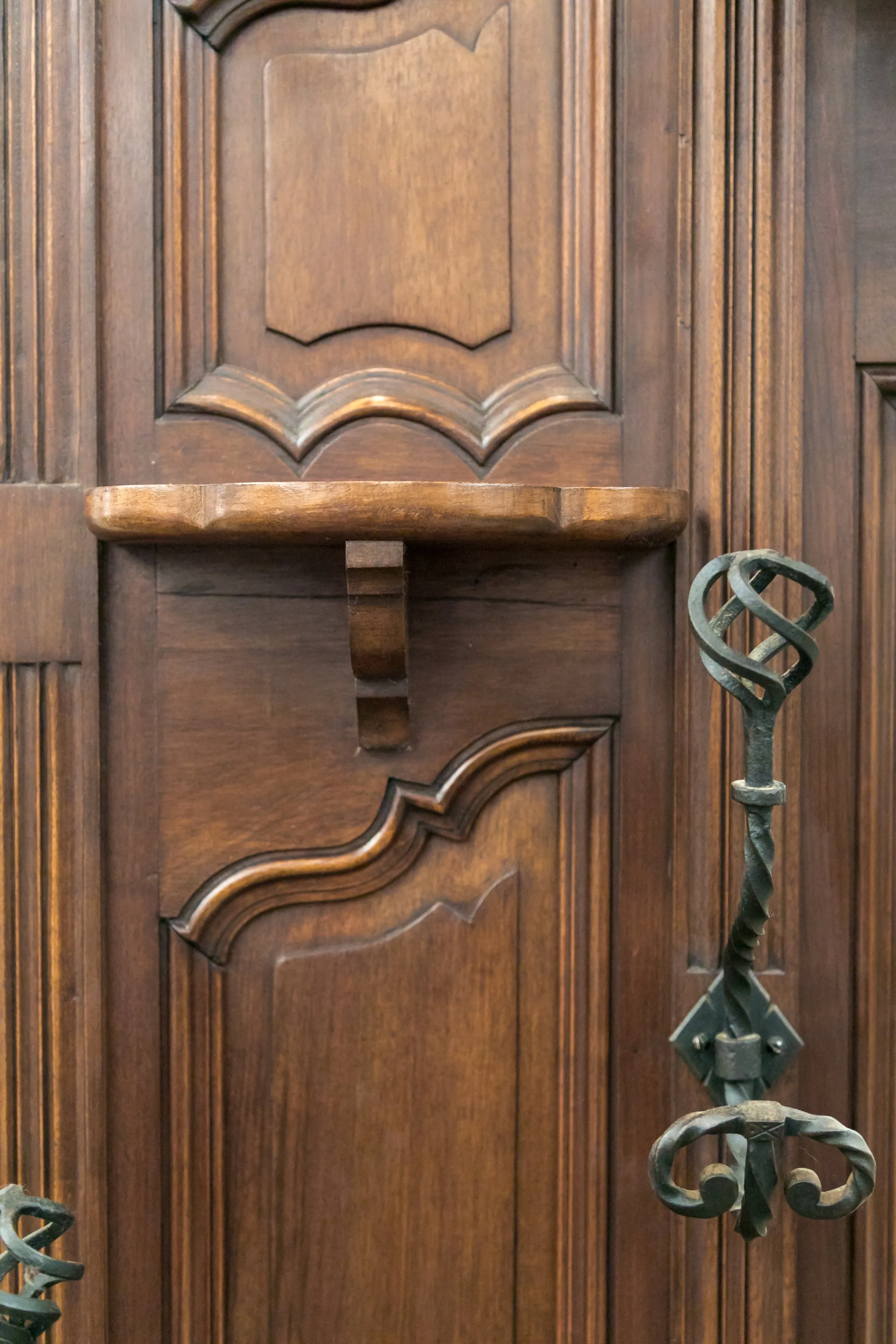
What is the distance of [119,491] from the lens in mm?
518

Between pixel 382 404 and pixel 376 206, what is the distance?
12 cm

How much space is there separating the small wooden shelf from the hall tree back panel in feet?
0.19

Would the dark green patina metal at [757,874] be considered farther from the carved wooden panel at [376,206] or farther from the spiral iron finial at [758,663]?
the carved wooden panel at [376,206]

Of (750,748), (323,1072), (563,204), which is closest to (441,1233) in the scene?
(323,1072)

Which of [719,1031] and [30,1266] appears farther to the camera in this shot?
[719,1031]

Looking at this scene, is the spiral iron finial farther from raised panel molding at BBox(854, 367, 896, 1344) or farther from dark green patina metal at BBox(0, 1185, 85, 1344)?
dark green patina metal at BBox(0, 1185, 85, 1344)

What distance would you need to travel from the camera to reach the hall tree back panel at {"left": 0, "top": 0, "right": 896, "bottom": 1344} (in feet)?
1.87

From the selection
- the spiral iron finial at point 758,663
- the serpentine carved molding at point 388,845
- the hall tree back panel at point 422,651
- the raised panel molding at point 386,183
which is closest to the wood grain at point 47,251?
the hall tree back panel at point 422,651

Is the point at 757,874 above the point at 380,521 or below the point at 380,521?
below

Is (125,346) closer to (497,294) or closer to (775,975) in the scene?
(497,294)

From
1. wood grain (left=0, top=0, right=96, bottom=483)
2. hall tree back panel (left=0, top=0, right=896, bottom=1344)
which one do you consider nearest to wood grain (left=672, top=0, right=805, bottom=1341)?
hall tree back panel (left=0, top=0, right=896, bottom=1344)

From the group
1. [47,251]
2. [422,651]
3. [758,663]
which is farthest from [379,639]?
[47,251]

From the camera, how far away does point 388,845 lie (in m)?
0.59

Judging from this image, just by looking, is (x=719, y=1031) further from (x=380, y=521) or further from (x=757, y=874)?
(x=380, y=521)
